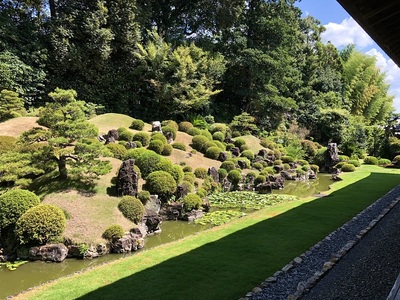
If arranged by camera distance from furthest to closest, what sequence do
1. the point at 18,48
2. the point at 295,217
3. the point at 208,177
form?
the point at 18,48 < the point at 208,177 < the point at 295,217

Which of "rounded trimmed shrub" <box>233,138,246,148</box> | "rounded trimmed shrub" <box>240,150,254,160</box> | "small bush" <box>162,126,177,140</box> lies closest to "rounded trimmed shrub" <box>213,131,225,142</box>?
"rounded trimmed shrub" <box>233,138,246,148</box>

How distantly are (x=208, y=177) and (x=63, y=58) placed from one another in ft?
39.7

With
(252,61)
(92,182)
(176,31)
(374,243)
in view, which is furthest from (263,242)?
(176,31)

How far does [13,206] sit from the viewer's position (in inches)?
314

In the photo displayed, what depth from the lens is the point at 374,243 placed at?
6.33 meters

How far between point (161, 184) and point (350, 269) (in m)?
7.43

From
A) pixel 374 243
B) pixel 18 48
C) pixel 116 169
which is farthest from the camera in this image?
pixel 18 48

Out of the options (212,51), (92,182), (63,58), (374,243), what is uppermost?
(212,51)

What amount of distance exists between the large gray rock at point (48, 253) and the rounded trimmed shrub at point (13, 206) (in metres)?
1.01

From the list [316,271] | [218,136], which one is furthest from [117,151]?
[316,271]

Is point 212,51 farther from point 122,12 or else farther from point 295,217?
point 295,217

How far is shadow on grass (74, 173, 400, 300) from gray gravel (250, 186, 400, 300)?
34cm

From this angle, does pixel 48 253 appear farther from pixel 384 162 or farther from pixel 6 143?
pixel 384 162

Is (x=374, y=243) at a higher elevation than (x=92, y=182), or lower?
lower
